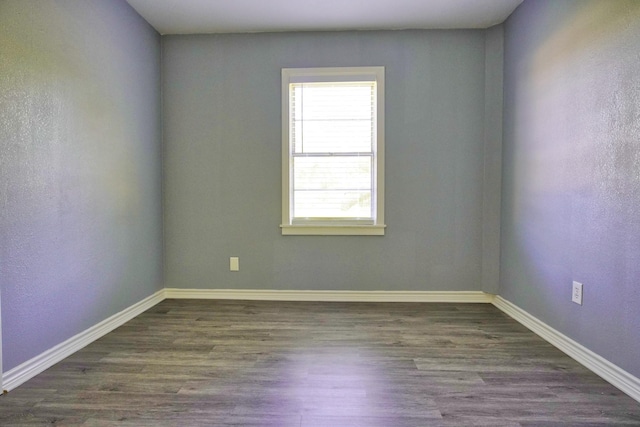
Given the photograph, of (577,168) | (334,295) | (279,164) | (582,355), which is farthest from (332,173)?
(582,355)

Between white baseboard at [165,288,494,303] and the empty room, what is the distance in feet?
0.07

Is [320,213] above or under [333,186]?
under

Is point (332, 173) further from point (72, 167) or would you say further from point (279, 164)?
point (72, 167)

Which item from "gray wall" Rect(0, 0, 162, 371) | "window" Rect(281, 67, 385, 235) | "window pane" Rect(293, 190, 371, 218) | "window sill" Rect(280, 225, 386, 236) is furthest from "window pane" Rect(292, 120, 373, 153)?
"gray wall" Rect(0, 0, 162, 371)

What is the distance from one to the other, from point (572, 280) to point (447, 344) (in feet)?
2.85

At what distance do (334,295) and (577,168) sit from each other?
6.91ft

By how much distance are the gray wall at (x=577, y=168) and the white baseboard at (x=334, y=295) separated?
0.41 meters

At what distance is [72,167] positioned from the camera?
2205 millimetres

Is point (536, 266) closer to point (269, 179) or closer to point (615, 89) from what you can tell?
point (615, 89)

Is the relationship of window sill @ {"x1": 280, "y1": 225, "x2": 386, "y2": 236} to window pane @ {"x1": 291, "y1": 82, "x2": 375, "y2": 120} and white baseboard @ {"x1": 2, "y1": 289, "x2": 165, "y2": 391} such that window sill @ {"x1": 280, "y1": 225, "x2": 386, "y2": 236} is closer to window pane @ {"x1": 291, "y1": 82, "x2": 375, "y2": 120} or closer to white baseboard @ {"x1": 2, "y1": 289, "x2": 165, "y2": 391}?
window pane @ {"x1": 291, "y1": 82, "x2": 375, "y2": 120}

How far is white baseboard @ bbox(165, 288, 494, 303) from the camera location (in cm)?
323

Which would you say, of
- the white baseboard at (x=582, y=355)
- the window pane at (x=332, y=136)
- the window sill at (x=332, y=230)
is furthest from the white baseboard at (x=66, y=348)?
the white baseboard at (x=582, y=355)

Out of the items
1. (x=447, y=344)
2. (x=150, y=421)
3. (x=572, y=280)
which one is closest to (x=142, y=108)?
(x=150, y=421)

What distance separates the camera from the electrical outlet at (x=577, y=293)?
212cm
